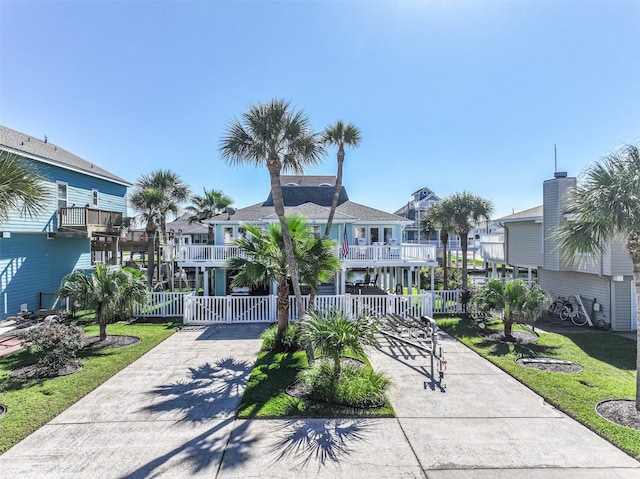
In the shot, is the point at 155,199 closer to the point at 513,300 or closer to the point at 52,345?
the point at 52,345

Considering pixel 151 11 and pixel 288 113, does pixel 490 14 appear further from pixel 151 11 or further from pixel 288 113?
pixel 151 11

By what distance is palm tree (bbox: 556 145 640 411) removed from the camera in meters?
6.09

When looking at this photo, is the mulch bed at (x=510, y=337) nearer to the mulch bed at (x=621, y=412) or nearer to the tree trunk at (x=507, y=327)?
the tree trunk at (x=507, y=327)

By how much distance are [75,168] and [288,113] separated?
1411 cm

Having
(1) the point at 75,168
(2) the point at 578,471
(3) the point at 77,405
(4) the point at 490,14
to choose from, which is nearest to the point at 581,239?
(2) the point at 578,471

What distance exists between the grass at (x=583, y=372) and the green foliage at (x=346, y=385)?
11.7 feet

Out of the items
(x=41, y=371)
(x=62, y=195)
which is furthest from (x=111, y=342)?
(x=62, y=195)

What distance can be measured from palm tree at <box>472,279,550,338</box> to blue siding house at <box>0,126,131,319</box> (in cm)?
1773

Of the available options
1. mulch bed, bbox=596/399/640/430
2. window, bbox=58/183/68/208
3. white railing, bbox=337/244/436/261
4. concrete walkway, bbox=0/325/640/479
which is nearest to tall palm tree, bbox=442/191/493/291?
white railing, bbox=337/244/436/261

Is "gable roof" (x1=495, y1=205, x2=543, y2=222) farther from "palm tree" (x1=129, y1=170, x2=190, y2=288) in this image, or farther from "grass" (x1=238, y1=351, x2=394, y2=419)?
"palm tree" (x1=129, y1=170, x2=190, y2=288)

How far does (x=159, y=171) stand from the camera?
21.8 metres

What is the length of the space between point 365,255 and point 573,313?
9518mm

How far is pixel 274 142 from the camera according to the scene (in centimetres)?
927

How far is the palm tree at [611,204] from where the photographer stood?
6.09 meters
